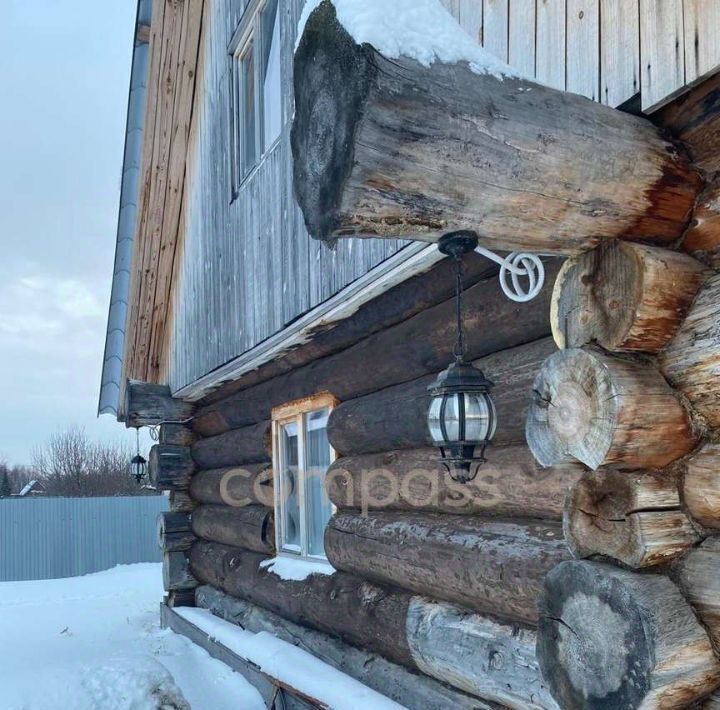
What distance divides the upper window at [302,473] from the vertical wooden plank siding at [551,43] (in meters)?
2.90

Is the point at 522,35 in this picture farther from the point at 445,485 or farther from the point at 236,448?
the point at 236,448

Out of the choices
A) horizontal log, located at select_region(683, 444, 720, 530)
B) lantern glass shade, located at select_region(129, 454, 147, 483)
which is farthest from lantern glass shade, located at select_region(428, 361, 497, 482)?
lantern glass shade, located at select_region(129, 454, 147, 483)

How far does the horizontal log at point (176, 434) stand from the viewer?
28.6ft

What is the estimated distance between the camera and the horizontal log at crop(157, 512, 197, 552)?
8531mm

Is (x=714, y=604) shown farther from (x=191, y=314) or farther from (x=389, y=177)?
(x=191, y=314)

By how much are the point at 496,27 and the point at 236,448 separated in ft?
16.4

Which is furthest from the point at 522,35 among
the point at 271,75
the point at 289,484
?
the point at 289,484

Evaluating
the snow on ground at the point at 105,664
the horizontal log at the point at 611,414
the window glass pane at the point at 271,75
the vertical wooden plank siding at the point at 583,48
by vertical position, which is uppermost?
the window glass pane at the point at 271,75

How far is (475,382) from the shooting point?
8.86ft

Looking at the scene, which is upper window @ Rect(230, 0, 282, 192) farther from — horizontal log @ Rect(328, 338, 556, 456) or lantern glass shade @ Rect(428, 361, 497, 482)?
lantern glass shade @ Rect(428, 361, 497, 482)

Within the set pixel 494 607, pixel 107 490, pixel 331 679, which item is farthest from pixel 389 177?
pixel 107 490

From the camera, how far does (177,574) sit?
8.48 meters

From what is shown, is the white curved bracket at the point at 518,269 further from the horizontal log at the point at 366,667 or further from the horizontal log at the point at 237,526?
the horizontal log at the point at 237,526

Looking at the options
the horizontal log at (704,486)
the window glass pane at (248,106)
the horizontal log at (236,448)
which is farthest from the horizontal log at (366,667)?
the window glass pane at (248,106)
